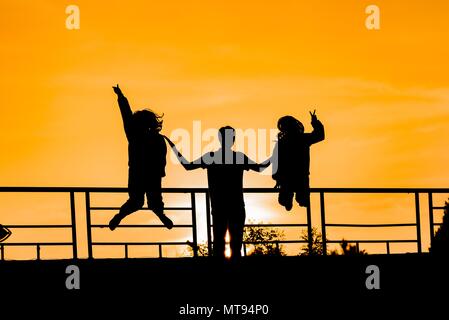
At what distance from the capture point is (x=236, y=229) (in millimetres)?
17609

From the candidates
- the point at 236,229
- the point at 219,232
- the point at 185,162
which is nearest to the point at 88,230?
the point at 185,162

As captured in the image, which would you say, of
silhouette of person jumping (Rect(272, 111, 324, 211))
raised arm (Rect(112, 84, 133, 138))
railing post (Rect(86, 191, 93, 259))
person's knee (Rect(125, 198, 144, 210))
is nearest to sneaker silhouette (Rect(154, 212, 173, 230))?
person's knee (Rect(125, 198, 144, 210))

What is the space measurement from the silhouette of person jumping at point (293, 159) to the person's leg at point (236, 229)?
665mm

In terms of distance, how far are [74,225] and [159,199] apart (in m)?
1.49

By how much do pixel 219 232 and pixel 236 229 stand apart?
0.85ft

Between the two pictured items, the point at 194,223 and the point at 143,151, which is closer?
the point at 143,151

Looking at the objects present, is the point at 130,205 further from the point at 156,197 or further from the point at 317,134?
the point at 317,134

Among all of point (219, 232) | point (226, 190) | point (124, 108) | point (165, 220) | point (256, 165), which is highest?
point (124, 108)

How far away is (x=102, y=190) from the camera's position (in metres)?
18.9

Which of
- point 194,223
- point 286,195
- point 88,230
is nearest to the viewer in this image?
point 286,195

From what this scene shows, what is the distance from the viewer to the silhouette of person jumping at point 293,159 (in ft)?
57.1
